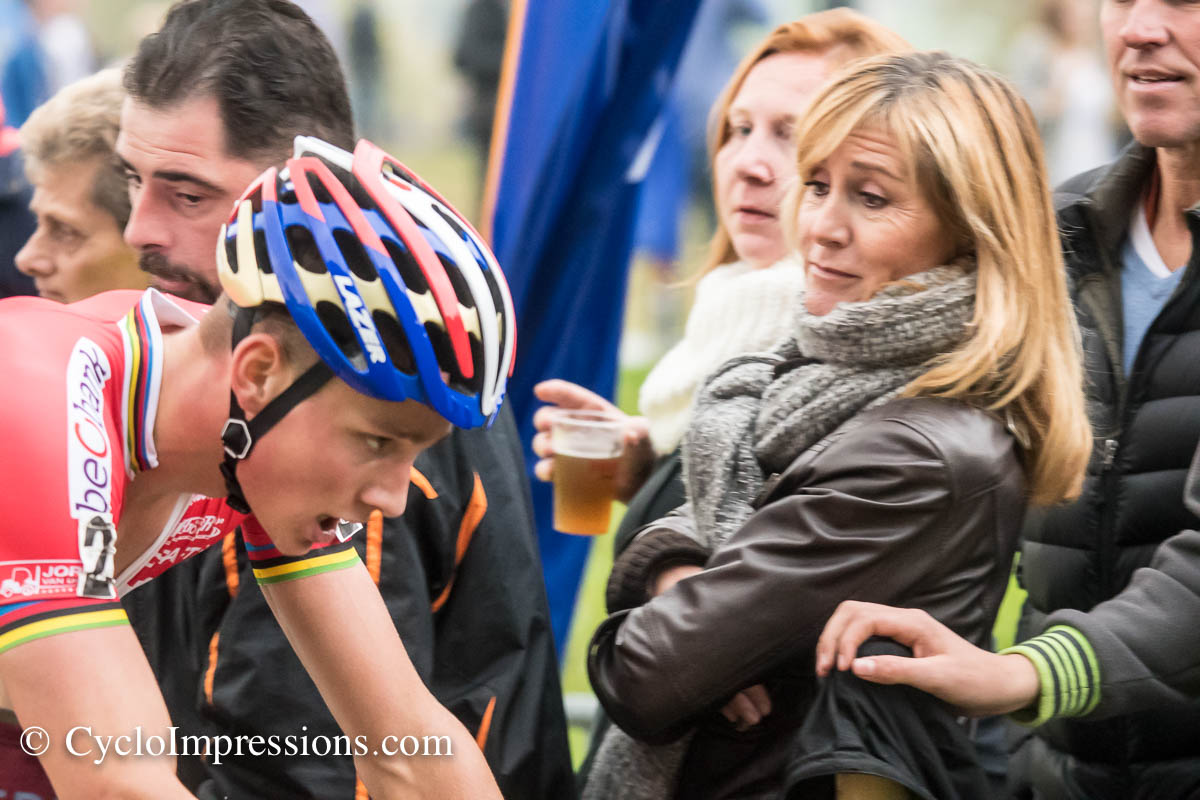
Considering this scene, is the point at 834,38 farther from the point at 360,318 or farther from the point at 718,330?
the point at 360,318

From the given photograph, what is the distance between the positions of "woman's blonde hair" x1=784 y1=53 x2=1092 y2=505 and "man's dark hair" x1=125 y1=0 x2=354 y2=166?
105cm

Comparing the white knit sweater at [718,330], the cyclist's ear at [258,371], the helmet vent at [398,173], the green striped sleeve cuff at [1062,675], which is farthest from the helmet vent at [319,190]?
the white knit sweater at [718,330]

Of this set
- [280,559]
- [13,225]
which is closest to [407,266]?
[280,559]

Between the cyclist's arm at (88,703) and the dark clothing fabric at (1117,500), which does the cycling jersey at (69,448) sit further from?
the dark clothing fabric at (1117,500)

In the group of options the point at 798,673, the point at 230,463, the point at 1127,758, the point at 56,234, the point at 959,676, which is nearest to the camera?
the point at 230,463

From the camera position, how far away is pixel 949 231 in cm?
251

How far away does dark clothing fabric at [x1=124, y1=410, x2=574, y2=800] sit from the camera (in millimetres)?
2490

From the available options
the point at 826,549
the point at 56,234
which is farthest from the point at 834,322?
the point at 56,234

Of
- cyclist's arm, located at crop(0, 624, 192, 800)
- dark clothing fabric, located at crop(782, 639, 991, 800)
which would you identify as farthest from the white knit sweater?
cyclist's arm, located at crop(0, 624, 192, 800)

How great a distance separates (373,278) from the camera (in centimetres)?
186

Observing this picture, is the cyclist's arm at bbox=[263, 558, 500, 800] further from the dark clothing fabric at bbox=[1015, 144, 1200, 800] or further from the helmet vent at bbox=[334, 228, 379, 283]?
the dark clothing fabric at bbox=[1015, 144, 1200, 800]

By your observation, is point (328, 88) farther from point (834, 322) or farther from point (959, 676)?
point (959, 676)

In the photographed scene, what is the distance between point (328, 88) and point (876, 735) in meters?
1.74

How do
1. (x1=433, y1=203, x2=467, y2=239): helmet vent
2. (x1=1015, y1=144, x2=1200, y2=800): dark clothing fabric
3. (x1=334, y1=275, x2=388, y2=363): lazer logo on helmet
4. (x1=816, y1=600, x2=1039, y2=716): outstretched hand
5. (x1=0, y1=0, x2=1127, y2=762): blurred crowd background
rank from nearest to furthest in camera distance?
(x1=334, y1=275, x2=388, y2=363): lazer logo on helmet → (x1=433, y1=203, x2=467, y2=239): helmet vent → (x1=816, y1=600, x2=1039, y2=716): outstretched hand → (x1=1015, y1=144, x2=1200, y2=800): dark clothing fabric → (x1=0, y1=0, x2=1127, y2=762): blurred crowd background
